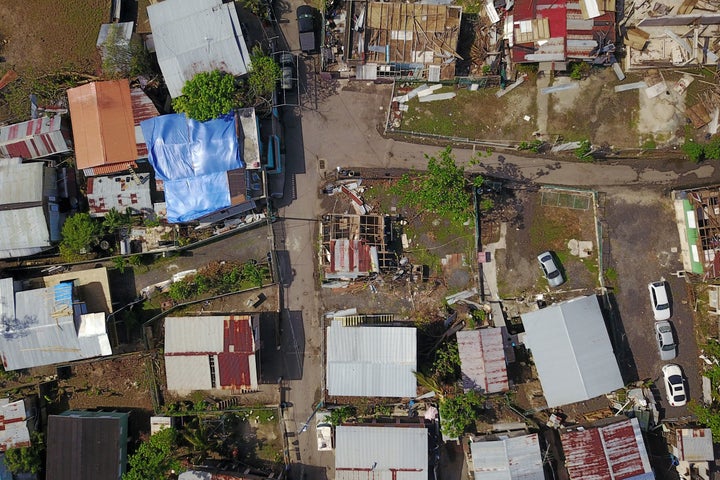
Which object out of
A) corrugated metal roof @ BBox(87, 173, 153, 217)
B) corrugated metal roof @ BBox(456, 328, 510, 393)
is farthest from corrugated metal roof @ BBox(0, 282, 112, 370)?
corrugated metal roof @ BBox(456, 328, 510, 393)

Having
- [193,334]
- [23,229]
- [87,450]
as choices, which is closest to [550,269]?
[193,334]

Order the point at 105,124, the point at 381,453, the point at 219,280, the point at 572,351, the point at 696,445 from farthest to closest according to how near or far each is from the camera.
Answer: the point at 219,280, the point at 105,124, the point at 381,453, the point at 696,445, the point at 572,351

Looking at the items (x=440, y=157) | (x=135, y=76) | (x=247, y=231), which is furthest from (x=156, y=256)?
(x=440, y=157)

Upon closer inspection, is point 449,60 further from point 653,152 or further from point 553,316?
point 553,316

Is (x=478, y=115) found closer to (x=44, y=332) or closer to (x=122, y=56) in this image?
(x=122, y=56)

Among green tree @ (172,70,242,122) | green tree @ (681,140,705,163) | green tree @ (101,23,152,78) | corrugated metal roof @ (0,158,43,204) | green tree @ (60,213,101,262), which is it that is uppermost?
green tree @ (101,23,152,78)

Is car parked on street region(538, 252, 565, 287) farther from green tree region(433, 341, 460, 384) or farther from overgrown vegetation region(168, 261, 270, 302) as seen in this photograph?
overgrown vegetation region(168, 261, 270, 302)
